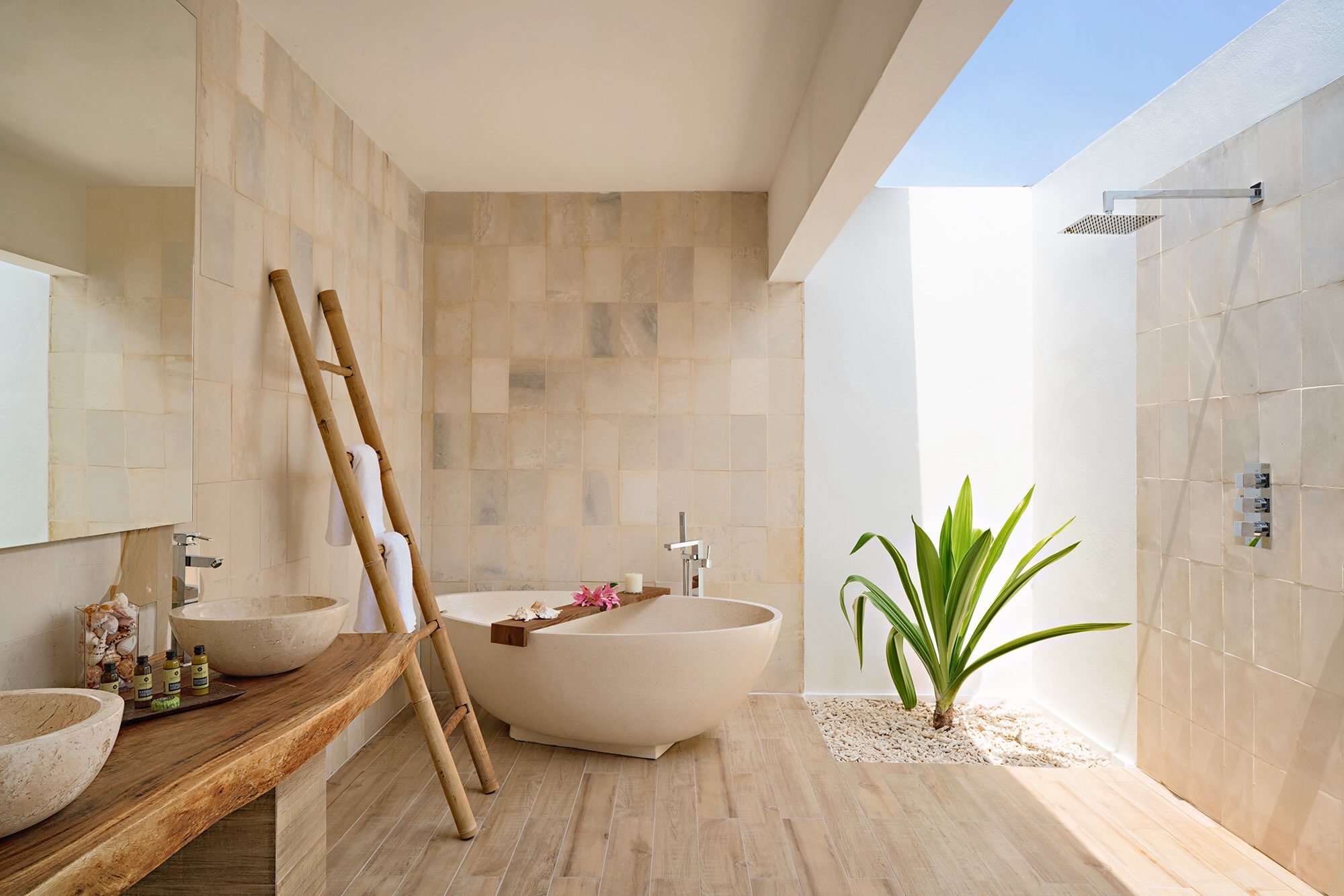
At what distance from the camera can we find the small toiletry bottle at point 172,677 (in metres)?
1.65

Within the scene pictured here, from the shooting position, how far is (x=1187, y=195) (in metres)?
2.92

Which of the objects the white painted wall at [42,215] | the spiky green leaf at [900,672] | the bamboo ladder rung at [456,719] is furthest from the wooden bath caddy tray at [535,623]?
the white painted wall at [42,215]

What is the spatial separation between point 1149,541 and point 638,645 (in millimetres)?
2002

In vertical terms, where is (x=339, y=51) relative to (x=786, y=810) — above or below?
above

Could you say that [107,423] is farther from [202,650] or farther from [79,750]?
[79,750]

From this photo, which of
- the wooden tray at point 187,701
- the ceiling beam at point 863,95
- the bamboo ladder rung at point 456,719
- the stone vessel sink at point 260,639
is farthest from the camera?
the bamboo ladder rung at point 456,719

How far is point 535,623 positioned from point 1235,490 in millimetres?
2538

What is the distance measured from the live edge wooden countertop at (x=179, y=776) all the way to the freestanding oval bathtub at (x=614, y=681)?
1.41 meters

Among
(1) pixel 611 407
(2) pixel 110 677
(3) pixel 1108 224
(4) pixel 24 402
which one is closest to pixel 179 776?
(2) pixel 110 677

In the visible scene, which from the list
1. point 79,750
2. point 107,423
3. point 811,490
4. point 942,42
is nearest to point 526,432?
point 811,490

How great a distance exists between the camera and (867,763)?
358 cm

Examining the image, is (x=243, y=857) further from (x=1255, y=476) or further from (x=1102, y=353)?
(x=1102, y=353)

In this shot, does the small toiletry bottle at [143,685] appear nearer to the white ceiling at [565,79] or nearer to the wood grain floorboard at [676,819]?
the wood grain floorboard at [676,819]

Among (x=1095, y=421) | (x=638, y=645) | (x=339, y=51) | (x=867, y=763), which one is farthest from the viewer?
(x=1095, y=421)
